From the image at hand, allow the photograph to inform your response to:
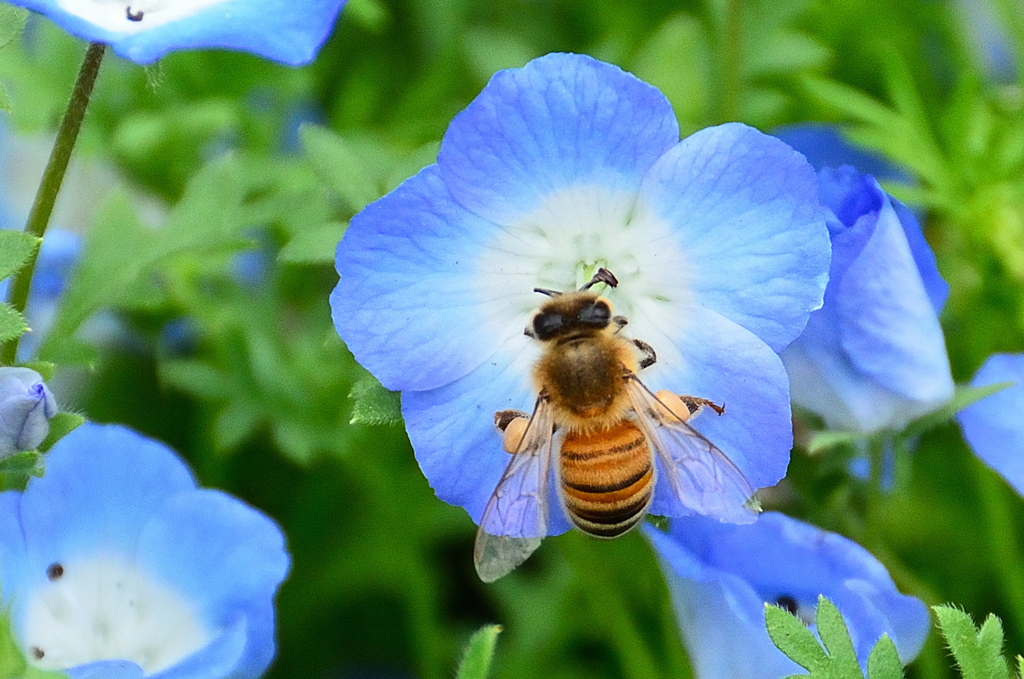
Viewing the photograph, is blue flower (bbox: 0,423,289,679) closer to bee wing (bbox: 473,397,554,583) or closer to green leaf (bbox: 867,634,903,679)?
bee wing (bbox: 473,397,554,583)

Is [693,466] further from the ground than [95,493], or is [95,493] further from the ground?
[693,466]

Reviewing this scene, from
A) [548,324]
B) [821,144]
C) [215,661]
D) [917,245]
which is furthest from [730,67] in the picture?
[215,661]

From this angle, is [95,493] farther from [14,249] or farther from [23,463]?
[14,249]

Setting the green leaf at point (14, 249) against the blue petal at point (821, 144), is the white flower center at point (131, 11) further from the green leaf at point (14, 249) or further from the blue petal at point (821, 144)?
the blue petal at point (821, 144)

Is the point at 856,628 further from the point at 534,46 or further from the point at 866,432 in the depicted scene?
the point at 534,46

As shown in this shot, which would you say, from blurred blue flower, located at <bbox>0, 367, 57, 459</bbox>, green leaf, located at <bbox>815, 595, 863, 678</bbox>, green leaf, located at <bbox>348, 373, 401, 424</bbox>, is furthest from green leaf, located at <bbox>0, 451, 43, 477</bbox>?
green leaf, located at <bbox>815, 595, 863, 678</bbox>

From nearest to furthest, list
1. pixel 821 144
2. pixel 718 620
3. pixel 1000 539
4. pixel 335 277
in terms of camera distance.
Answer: pixel 718 620 → pixel 1000 539 → pixel 821 144 → pixel 335 277
